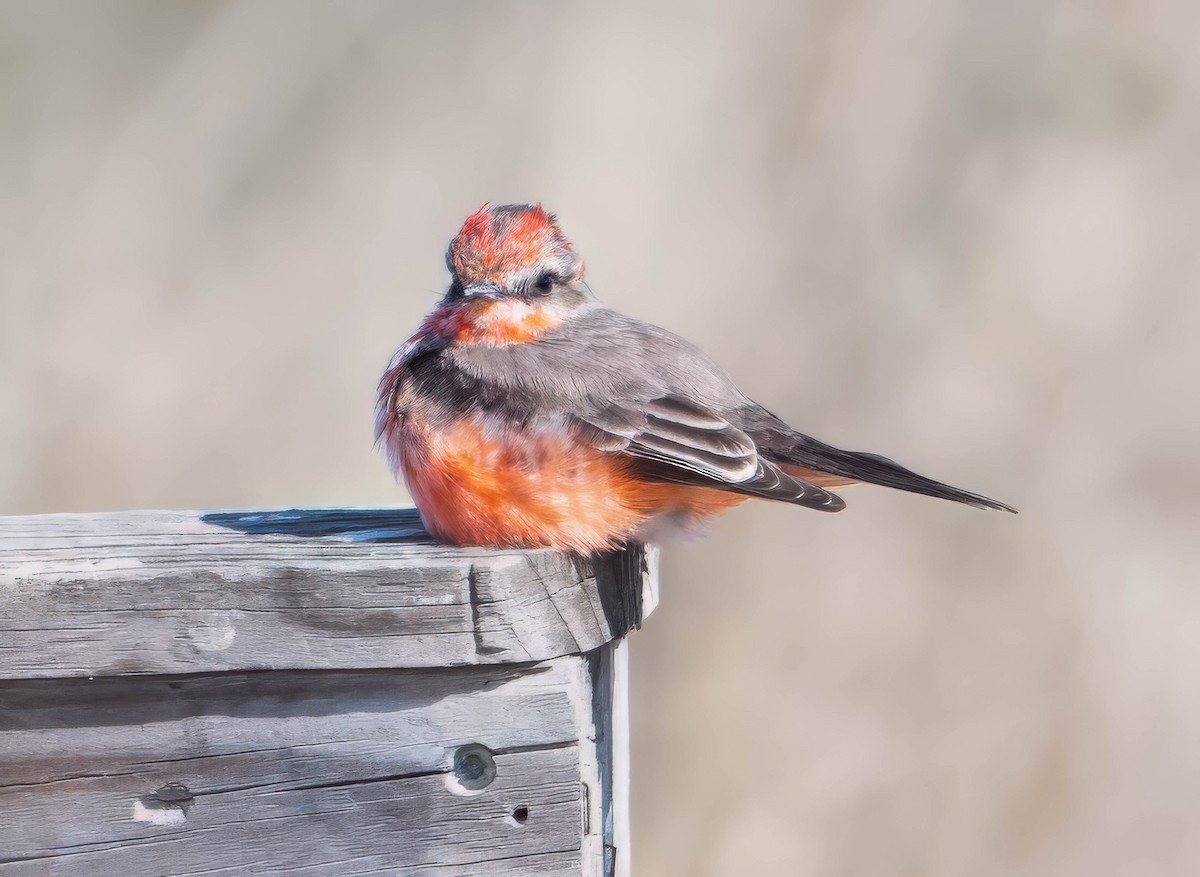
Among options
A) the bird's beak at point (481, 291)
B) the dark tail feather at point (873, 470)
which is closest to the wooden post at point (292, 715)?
the dark tail feather at point (873, 470)

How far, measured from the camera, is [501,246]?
3348 mm

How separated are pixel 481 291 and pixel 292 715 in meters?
1.28

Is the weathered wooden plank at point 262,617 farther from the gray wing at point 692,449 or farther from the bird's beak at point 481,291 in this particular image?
the bird's beak at point 481,291

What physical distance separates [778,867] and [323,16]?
13.4 feet

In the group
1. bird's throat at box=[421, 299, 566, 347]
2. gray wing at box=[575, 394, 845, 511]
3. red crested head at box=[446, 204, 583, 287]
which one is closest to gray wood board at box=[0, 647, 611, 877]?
gray wing at box=[575, 394, 845, 511]

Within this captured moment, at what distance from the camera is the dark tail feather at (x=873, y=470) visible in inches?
114

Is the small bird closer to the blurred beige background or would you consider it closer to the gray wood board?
the gray wood board

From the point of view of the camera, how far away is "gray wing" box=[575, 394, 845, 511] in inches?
113

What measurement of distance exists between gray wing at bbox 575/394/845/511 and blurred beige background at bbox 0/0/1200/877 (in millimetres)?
1655

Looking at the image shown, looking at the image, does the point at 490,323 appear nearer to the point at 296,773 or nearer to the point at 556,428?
the point at 556,428

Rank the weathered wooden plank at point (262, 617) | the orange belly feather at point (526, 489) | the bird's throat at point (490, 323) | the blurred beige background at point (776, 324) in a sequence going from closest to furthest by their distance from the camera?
the weathered wooden plank at point (262, 617) < the orange belly feather at point (526, 489) < the bird's throat at point (490, 323) < the blurred beige background at point (776, 324)

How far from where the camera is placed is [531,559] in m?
2.48

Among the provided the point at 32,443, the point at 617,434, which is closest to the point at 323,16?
the point at 32,443

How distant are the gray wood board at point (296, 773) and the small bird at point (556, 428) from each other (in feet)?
1.41
